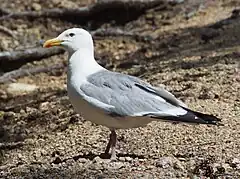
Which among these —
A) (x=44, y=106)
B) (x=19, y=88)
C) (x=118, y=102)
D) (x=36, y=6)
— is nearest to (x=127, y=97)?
(x=118, y=102)

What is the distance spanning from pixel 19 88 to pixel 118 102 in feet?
11.9

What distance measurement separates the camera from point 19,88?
26.2 ft

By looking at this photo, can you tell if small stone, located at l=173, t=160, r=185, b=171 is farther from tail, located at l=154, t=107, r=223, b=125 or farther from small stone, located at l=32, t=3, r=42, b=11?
small stone, located at l=32, t=3, r=42, b=11

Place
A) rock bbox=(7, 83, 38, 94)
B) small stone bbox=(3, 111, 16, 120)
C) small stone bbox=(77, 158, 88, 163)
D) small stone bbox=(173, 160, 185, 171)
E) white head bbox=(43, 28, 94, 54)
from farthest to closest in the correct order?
rock bbox=(7, 83, 38, 94)
small stone bbox=(3, 111, 16, 120)
white head bbox=(43, 28, 94, 54)
small stone bbox=(77, 158, 88, 163)
small stone bbox=(173, 160, 185, 171)

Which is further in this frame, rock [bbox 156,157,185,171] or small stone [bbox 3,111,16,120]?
small stone [bbox 3,111,16,120]

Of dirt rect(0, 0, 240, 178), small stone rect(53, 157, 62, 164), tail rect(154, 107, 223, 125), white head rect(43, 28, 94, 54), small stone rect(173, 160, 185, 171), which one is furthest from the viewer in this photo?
white head rect(43, 28, 94, 54)

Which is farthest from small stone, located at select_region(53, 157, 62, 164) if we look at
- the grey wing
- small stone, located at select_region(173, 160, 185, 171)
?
small stone, located at select_region(173, 160, 185, 171)

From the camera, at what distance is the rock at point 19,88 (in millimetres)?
7906

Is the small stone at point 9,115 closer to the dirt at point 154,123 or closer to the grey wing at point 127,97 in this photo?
the dirt at point 154,123

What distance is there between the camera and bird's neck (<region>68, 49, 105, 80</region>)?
479 centimetres

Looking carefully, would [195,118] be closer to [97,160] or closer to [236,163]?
[236,163]

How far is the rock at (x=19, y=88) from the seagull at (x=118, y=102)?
10.3 ft

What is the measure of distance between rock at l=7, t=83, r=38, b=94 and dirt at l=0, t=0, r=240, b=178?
0.07 metres

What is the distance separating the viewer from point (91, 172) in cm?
447
